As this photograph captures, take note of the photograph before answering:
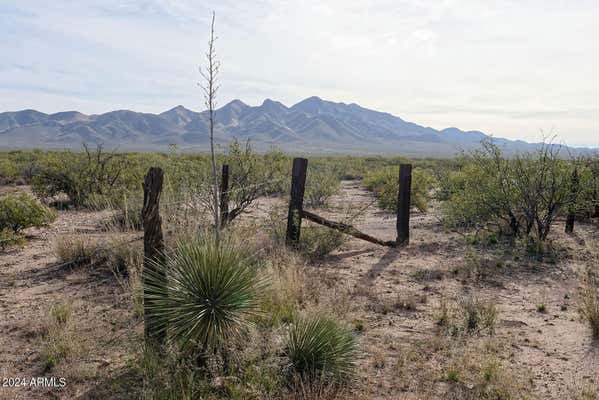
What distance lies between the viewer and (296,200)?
25.8ft

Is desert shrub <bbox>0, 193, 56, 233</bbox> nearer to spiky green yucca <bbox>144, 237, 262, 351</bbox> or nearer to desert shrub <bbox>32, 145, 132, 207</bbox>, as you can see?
desert shrub <bbox>32, 145, 132, 207</bbox>

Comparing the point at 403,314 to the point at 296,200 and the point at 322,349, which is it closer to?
the point at 322,349

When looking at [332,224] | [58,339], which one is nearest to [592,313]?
[332,224]

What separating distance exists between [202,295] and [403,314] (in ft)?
10.00

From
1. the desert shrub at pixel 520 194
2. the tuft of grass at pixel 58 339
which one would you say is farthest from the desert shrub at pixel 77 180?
the desert shrub at pixel 520 194

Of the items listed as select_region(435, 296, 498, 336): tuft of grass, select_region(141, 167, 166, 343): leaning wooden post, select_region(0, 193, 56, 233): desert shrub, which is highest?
select_region(141, 167, 166, 343): leaning wooden post

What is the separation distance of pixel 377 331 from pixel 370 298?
1115mm

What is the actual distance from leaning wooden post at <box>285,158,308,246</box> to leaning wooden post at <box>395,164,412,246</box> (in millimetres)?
2430

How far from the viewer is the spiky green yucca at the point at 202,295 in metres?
3.82

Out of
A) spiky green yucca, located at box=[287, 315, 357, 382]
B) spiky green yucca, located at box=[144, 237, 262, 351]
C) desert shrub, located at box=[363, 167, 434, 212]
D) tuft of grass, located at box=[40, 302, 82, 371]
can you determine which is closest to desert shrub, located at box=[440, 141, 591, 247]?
desert shrub, located at box=[363, 167, 434, 212]

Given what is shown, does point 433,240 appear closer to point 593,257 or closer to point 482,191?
point 482,191

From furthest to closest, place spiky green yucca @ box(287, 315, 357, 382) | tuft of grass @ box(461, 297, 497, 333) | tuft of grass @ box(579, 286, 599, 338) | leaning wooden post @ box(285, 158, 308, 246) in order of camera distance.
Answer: leaning wooden post @ box(285, 158, 308, 246) → tuft of grass @ box(461, 297, 497, 333) → tuft of grass @ box(579, 286, 599, 338) → spiky green yucca @ box(287, 315, 357, 382)

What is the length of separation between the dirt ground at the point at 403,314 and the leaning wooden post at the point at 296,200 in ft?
2.32

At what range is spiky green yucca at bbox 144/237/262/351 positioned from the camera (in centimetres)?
382
